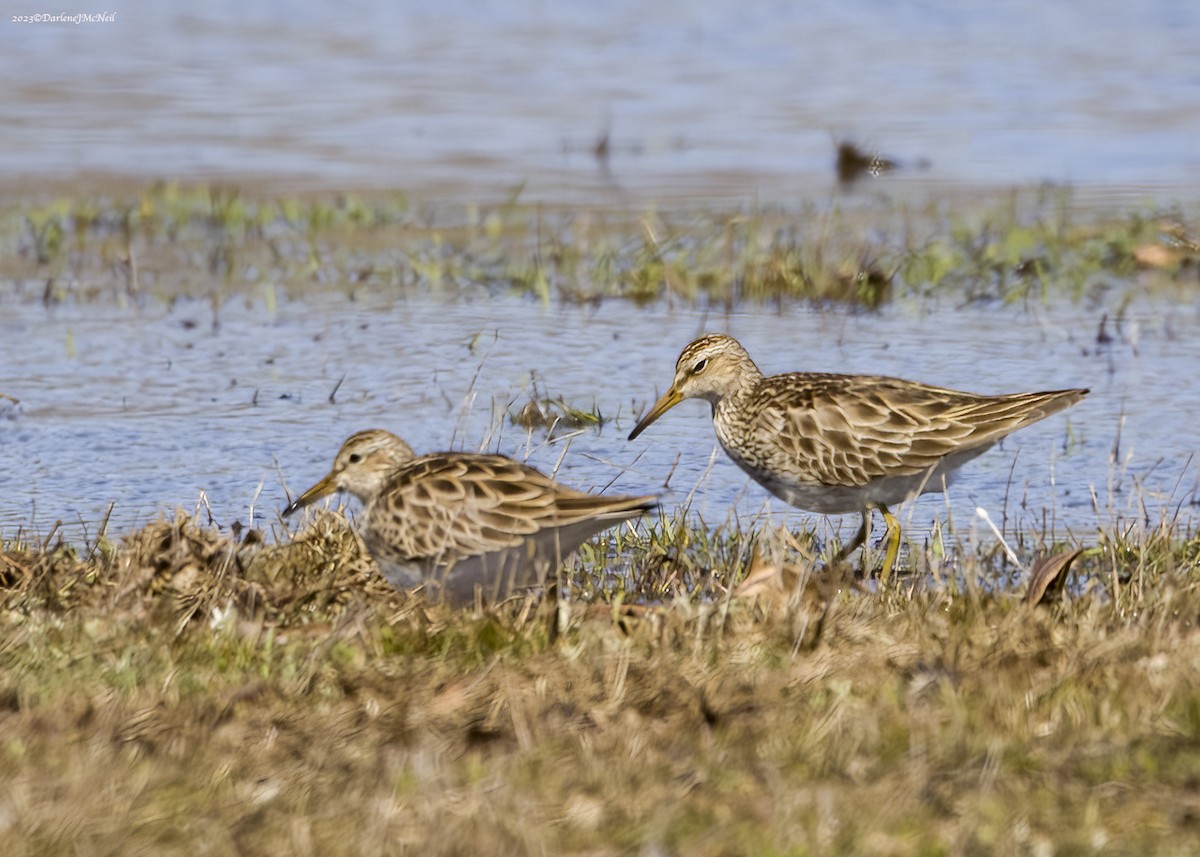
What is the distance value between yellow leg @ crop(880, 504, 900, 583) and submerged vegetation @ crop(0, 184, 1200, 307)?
476cm

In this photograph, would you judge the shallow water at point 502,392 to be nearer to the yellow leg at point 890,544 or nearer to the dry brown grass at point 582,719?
the yellow leg at point 890,544

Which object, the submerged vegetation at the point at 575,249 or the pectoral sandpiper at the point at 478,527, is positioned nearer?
the pectoral sandpiper at the point at 478,527

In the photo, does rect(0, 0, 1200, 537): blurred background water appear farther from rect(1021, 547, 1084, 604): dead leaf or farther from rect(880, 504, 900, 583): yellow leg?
rect(1021, 547, 1084, 604): dead leaf

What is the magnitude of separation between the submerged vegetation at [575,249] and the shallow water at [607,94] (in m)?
1.27

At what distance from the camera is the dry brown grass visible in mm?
5270

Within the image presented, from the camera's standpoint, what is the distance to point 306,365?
12.2 metres

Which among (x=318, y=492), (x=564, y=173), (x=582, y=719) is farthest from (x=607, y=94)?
(x=582, y=719)

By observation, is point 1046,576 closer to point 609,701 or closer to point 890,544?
point 890,544

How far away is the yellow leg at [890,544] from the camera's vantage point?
867cm

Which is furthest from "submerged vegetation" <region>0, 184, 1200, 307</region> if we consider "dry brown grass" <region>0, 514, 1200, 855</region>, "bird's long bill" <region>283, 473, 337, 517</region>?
"dry brown grass" <region>0, 514, 1200, 855</region>

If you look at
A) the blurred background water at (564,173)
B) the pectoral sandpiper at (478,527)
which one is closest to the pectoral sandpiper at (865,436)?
the blurred background water at (564,173)

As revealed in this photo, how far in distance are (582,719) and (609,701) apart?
0.13 m

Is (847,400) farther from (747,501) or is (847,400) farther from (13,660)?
(13,660)

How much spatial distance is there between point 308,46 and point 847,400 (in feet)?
56.5
